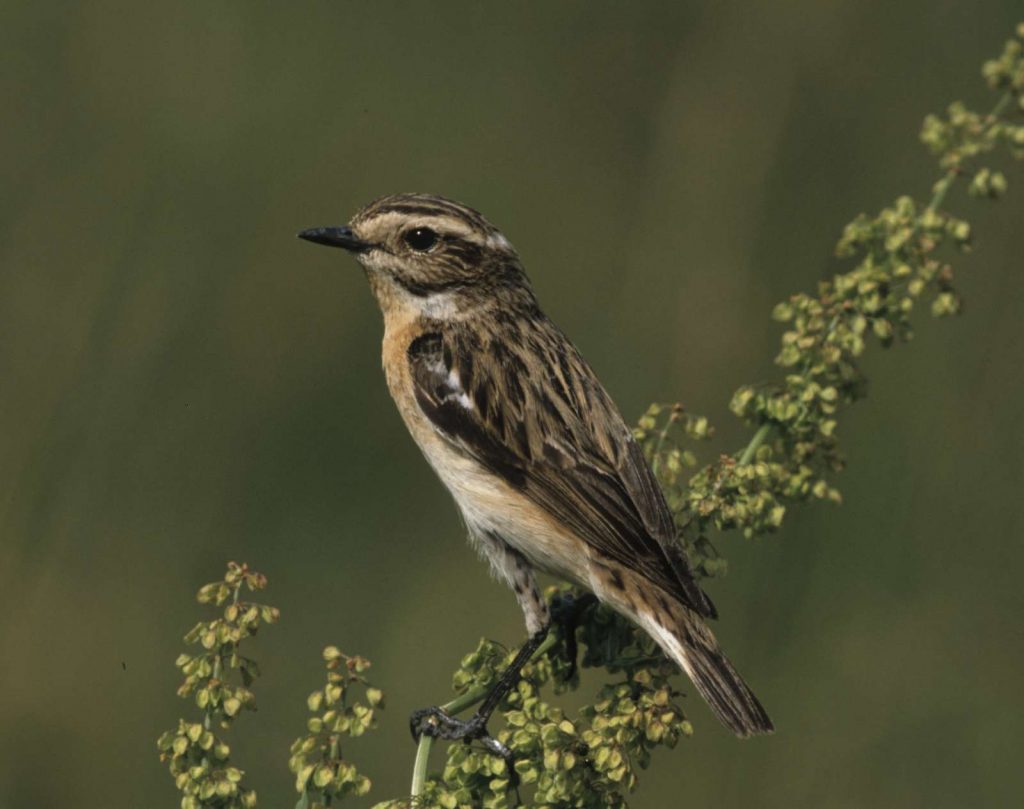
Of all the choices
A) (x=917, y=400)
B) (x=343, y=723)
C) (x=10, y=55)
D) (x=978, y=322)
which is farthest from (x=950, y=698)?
(x=10, y=55)

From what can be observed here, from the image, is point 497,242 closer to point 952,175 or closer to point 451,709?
point 952,175

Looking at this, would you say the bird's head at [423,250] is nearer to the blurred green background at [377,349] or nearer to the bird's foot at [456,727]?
the blurred green background at [377,349]

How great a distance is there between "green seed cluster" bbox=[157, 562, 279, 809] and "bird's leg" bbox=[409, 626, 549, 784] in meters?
0.56

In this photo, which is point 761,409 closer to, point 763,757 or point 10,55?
point 763,757

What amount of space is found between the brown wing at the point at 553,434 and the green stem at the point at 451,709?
0.40 m

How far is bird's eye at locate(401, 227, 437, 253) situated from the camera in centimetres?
603

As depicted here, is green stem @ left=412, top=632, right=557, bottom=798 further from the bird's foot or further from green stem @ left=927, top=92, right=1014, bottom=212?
green stem @ left=927, top=92, right=1014, bottom=212

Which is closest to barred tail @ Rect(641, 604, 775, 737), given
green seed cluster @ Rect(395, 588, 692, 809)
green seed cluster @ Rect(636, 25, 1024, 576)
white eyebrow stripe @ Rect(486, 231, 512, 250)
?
green seed cluster @ Rect(636, 25, 1024, 576)

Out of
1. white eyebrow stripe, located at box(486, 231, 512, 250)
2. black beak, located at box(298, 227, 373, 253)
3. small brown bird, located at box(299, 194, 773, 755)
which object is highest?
white eyebrow stripe, located at box(486, 231, 512, 250)

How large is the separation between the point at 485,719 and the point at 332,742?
1.28 m

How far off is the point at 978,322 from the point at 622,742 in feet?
12.6

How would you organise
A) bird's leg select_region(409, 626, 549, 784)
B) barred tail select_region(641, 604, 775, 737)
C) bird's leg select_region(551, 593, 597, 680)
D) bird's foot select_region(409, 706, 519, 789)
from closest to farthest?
1. bird's leg select_region(409, 626, 549, 784)
2. bird's foot select_region(409, 706, 519, 789)
3. barred tail select_region(641, 604, 775, 737)
4. bird's leg select_region(551, 593, 597, 680)

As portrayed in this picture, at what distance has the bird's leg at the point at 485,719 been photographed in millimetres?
4043

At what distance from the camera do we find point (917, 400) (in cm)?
687
